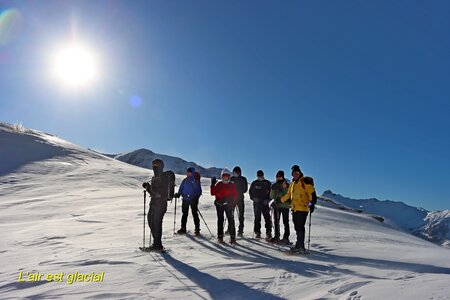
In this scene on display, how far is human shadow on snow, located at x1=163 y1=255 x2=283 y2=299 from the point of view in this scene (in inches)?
241

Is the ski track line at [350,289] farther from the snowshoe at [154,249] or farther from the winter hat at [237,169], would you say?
the winter hat at [237,169]

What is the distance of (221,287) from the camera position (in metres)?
6.56

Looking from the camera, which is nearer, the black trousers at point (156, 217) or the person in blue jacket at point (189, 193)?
the black trousers at point (156, 217)

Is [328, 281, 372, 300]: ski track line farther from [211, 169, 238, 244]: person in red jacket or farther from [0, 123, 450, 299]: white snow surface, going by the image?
[211, 169, 238, 244]: person in red jacket

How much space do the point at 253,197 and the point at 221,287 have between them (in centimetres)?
656

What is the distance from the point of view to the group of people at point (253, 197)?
32.8ft

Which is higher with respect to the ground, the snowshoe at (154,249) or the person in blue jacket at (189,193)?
the person in blue jacket at (189,193)

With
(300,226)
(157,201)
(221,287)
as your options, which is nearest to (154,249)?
(157,201)

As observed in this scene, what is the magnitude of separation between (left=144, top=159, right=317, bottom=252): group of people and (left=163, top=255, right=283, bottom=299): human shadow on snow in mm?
2667

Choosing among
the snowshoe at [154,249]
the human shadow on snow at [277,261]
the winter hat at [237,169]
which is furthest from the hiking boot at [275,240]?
the snowshoe at [154,249]

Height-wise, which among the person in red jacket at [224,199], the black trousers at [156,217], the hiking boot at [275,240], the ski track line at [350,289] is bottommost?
the ski track line at [350,289]

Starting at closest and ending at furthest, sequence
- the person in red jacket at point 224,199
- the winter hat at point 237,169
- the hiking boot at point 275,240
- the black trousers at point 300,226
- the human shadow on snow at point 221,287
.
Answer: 1. the human shadow on snow at point 221,287
2. the black trousers at point 300,226
3. the person in red jacket at point 224,199
4. the hiking boot at point 275,240
5. the winter hat at point 237,169

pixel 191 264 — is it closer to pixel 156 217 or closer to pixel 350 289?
pixel 156 217

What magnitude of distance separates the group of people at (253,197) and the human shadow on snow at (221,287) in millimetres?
2667
